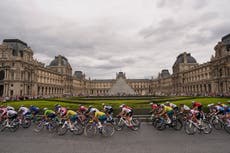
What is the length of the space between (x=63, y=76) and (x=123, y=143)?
102386 millimetres

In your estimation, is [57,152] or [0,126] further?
[0,126]

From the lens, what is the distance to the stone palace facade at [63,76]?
6456 cm

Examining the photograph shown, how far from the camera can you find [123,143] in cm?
946

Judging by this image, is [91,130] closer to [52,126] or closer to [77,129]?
[77,129]

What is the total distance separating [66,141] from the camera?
9.97 m

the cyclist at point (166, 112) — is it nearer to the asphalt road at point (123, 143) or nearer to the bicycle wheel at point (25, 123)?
the asphalt road at point (123, 143)

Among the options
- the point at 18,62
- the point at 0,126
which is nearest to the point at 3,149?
the point at 0,126

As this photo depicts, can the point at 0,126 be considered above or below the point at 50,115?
below

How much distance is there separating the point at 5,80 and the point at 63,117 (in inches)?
2441

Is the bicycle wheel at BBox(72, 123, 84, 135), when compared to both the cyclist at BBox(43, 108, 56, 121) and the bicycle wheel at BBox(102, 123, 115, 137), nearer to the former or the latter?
the bicycle wheel at BBox(102, 123, 115, 137)

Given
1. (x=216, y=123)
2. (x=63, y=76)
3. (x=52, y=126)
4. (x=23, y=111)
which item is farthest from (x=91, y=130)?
(x=63, y=76)

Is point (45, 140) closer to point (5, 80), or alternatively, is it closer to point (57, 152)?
point (57, 152)

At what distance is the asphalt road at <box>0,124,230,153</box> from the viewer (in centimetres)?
827

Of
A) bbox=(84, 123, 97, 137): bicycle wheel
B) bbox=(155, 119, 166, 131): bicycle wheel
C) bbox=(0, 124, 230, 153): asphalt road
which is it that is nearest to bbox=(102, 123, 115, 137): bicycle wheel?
bbox=(0, 124, 230, 153): asphalt road
